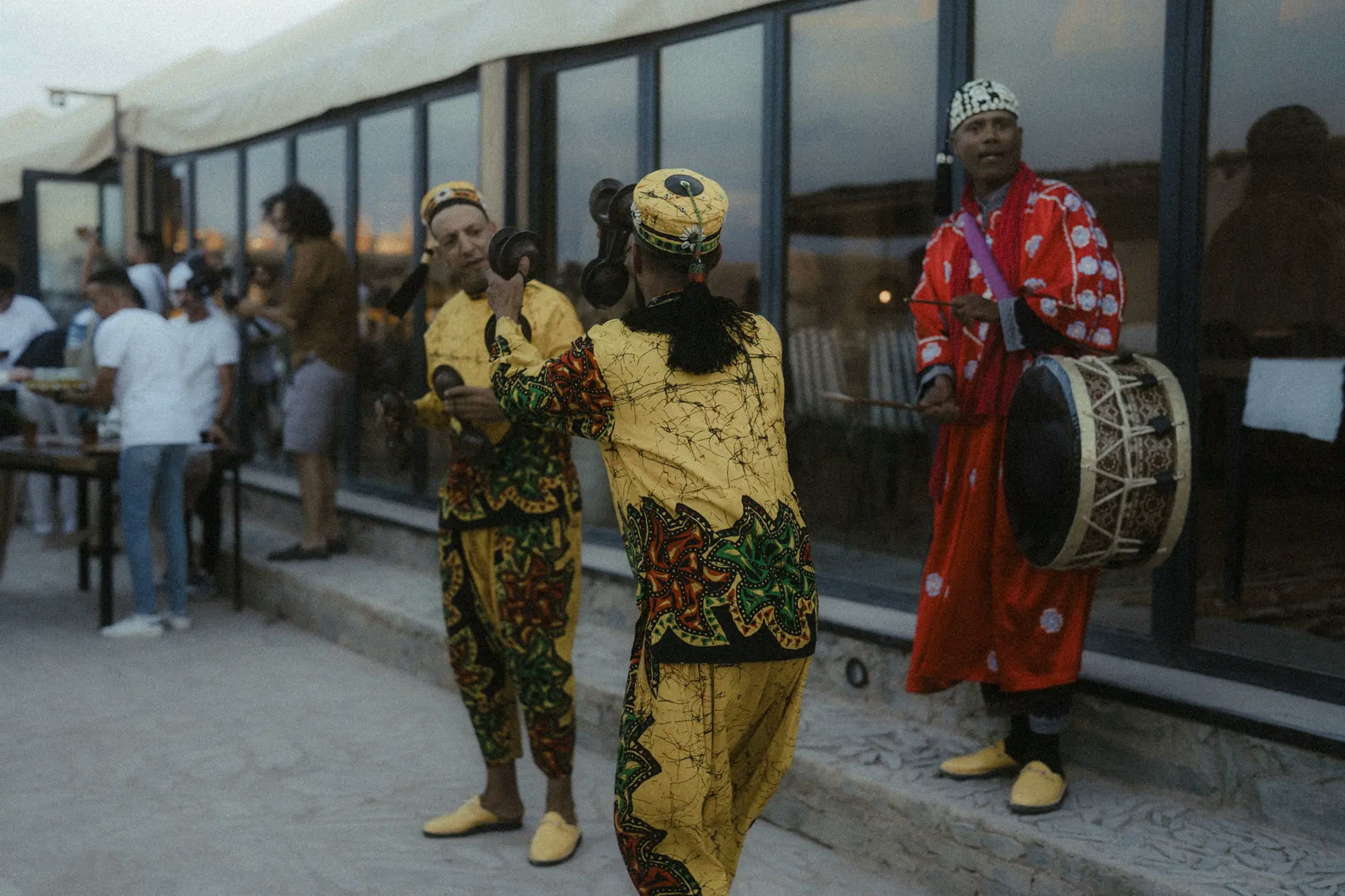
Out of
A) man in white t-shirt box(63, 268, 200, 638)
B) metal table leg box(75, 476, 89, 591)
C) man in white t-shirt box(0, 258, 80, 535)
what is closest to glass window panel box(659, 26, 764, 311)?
man in white t-shirt box(63, 268, 200, 638)

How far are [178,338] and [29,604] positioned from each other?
1.96m

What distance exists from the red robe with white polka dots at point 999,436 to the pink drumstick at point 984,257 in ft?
0.08

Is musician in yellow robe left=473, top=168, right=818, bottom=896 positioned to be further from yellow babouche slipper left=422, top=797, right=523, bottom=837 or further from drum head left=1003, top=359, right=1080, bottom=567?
yellow babouche slipper left=422, top=797, right=523, bottom=837

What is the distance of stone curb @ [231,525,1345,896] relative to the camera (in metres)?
3.03

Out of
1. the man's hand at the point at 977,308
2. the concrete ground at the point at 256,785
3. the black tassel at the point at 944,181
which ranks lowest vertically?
the concrete ground at the point at 256,785

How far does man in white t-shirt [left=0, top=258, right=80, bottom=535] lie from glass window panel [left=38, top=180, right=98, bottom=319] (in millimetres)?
1678

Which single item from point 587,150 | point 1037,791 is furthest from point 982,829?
point 587,150

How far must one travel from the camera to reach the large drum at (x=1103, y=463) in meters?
3.14

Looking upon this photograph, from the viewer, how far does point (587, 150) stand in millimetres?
6523

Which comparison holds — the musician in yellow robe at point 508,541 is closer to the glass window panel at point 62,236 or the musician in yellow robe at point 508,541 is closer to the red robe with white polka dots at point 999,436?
the red robe with white polka dots at point 999,436

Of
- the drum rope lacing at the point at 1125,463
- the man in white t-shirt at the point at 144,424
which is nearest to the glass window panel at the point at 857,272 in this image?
the drum rope lacing at the point at 1125,463

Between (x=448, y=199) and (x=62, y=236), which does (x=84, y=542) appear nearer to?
(x=62, y=236)

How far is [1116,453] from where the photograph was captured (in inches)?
124

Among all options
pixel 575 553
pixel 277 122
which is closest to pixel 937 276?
pixel 575 553
